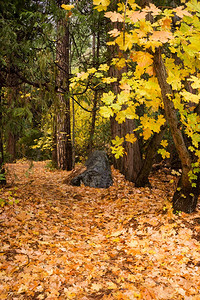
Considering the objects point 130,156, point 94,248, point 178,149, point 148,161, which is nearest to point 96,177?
point 130,156

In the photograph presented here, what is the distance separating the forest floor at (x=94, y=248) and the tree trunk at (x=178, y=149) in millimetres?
236

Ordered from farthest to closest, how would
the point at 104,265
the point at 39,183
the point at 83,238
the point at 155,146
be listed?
the point at 39,183
the point at 155,146
the point at 83,238
the point at 104,265

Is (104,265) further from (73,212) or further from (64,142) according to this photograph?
(64,142)

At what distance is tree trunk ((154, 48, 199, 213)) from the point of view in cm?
313

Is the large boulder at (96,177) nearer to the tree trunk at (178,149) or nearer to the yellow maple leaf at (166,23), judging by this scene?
the tree trunk at (178,149)

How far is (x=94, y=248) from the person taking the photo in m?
3.82

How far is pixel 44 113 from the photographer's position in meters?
4.64

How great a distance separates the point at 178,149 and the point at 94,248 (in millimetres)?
2097

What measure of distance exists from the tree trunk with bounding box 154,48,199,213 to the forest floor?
236mm

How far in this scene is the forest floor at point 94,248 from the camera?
2773mm

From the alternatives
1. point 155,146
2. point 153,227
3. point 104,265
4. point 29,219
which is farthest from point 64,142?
point 104,265

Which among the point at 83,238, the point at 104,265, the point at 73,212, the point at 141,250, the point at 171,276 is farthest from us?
the point at 73,212

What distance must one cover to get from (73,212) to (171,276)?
8.62ft

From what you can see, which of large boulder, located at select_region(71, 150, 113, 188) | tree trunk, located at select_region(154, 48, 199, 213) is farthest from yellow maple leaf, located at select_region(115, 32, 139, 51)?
large boulder, located at select_region(71, 150, 113, 188)
